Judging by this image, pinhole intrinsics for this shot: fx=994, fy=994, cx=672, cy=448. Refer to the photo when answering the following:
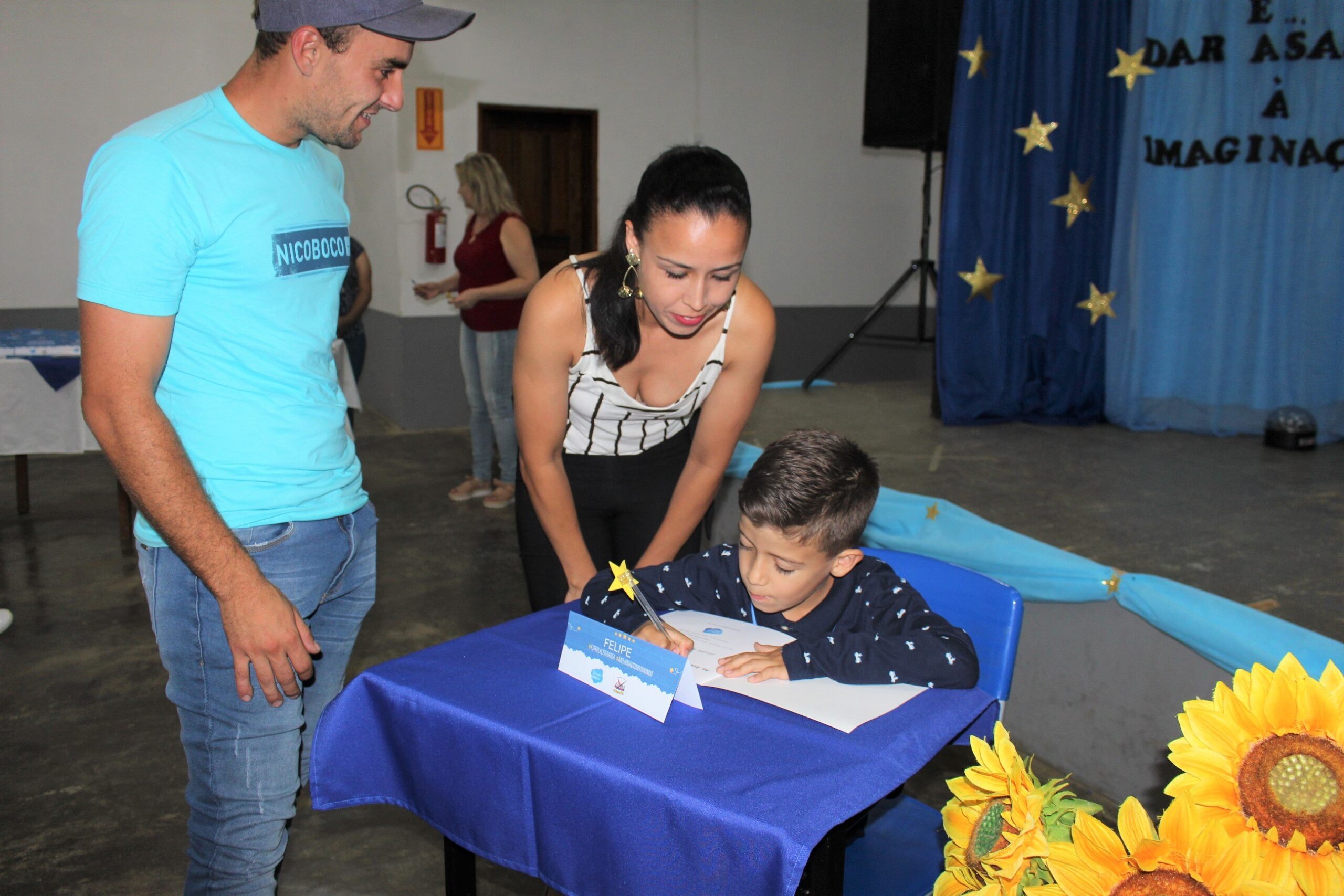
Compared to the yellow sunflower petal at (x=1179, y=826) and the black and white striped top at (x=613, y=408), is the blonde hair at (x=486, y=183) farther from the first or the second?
the yellow sunflower petal at (x=1179, y=826)

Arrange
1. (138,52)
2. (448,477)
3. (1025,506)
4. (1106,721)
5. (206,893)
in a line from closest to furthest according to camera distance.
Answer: (206,893)
(1106,721)
(1025,506)
(448,477)
(138,52)

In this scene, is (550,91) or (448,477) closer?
(448,477)

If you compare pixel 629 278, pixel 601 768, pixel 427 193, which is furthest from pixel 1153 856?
pixel 427 193

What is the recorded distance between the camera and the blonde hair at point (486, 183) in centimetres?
429

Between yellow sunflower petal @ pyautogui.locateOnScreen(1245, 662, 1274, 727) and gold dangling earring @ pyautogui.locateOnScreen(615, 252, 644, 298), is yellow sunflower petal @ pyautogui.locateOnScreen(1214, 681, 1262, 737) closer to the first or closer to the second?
yellow sunflower petal @ pyautogui.locateOnScreen(1245, 662, 1274, 727)

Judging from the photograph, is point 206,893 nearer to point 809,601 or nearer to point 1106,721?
point 809,601

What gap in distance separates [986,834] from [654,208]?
93cm

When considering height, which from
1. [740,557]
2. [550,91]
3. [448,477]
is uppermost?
[550,91]

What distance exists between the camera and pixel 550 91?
244 inches

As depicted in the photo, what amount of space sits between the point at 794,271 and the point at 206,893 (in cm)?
644

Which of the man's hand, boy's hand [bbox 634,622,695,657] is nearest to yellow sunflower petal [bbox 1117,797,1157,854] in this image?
boy's hand [bbox 634,622,695,657]

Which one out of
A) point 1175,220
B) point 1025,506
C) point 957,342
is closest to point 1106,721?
point 1025,506

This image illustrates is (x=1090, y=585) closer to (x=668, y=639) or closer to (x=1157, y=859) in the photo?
(x=668, y=639)

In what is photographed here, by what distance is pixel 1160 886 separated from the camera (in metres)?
0.62
